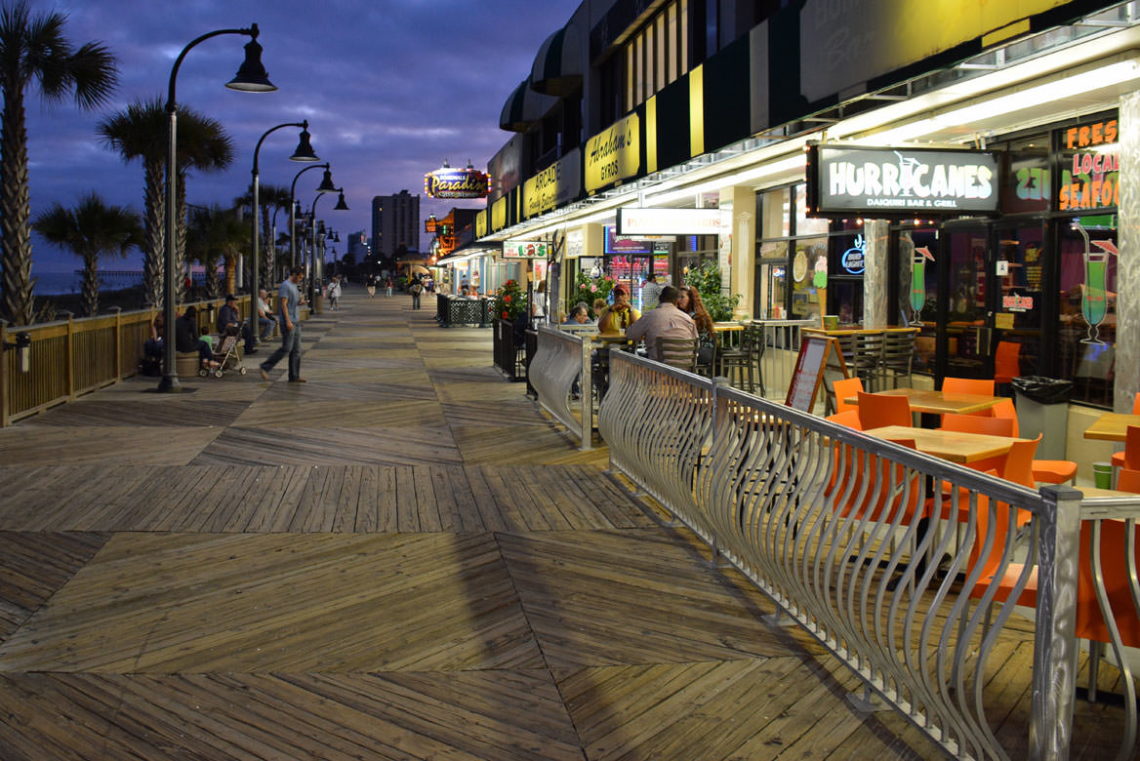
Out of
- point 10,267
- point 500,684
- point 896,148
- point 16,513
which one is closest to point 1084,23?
point 896,148

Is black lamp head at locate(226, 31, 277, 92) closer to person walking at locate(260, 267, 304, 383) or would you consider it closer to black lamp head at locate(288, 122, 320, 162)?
person walking at locate(260, 267, 304, 383)

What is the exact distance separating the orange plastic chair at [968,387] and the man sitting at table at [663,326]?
10.0 feet

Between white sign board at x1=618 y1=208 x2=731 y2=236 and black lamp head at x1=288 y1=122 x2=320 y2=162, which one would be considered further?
black lamp head at x1=288 y1=122 x2=320 y2=162

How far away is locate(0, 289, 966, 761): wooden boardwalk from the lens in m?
4.54

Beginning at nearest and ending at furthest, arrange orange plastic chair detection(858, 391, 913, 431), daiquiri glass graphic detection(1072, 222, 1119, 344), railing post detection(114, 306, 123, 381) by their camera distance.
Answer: orange plastic chair detection(858, 391, 913, 431) → daiquiri glass graphic detection(1072, 222, 1119, 344) → railing post detection(114, 306, 123, 381)

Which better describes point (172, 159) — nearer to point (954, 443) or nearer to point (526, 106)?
point (954, 443)

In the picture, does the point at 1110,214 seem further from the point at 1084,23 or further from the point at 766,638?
the point at 766,638

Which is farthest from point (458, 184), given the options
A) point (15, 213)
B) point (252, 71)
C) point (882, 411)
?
point (882, 411)

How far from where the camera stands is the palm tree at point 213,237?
177 feet

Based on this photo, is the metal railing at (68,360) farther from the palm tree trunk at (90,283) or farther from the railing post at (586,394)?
the palm tree trunk at (90,283)

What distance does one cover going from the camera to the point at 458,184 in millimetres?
67312

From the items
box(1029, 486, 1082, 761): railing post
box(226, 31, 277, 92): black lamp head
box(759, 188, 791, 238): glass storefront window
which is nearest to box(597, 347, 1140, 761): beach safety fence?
box(1029, 486, 1082, 761): railing post

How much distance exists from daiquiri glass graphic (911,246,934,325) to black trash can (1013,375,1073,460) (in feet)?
11.5

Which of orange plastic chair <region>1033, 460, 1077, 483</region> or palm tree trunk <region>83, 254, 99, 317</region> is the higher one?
palm tree trunk <region>83, 254, 99, 317</region>
